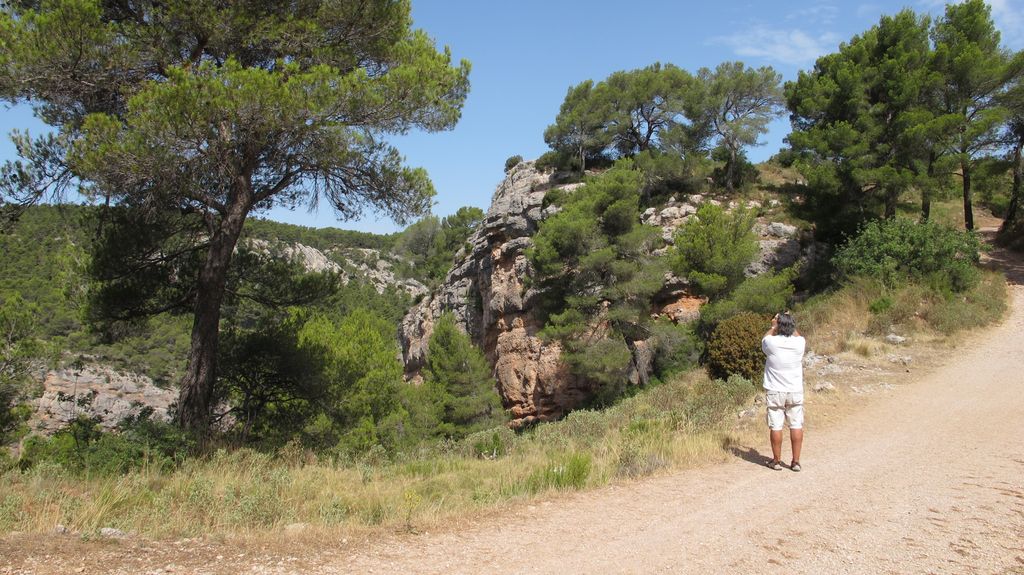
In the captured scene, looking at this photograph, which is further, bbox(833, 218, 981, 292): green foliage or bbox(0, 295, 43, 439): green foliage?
bbox(833, 218, 981, 292): green foliage

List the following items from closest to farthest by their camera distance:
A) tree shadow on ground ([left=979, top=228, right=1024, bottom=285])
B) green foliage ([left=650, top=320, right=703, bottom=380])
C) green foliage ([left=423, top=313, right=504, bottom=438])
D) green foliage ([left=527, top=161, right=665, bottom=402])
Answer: tree shadow on ground ([left=979, top=228, right=1024, bottom=285]), green foliage ([left=527, top=161, right=665, bottom=402]), green foliage ([left=650, top=320, right=703, bottom=380]), green foliage ([left=423, top=313, right=504, bottom=438])

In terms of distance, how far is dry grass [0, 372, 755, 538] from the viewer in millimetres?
3996

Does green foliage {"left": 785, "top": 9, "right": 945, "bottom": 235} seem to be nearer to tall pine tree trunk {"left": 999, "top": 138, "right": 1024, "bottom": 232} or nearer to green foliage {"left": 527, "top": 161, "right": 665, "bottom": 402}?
tall pine tree trunk {"left": 999, "top": 138, "right": 1024, "bottom": 232}

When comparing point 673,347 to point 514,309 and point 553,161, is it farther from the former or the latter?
point 553,161

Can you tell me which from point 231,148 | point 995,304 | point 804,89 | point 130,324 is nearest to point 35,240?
point 130,324

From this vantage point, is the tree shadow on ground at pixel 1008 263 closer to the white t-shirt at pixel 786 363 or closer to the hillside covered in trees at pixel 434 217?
the hillside covered in trees at pixel 434 217

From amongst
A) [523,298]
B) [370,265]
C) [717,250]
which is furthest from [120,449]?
[370,265]

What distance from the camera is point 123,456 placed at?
5906mm

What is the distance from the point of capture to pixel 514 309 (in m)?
28.0

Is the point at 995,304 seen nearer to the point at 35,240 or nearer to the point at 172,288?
the point at 172,288

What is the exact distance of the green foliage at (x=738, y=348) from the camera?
12031 mm

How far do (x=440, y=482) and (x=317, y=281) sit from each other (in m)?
5.57

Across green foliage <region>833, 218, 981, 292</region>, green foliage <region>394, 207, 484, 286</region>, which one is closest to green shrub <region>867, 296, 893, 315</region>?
green foliage <region>833, 218, 981, 292</region>

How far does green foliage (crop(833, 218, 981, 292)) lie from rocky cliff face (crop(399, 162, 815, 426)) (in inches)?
243
